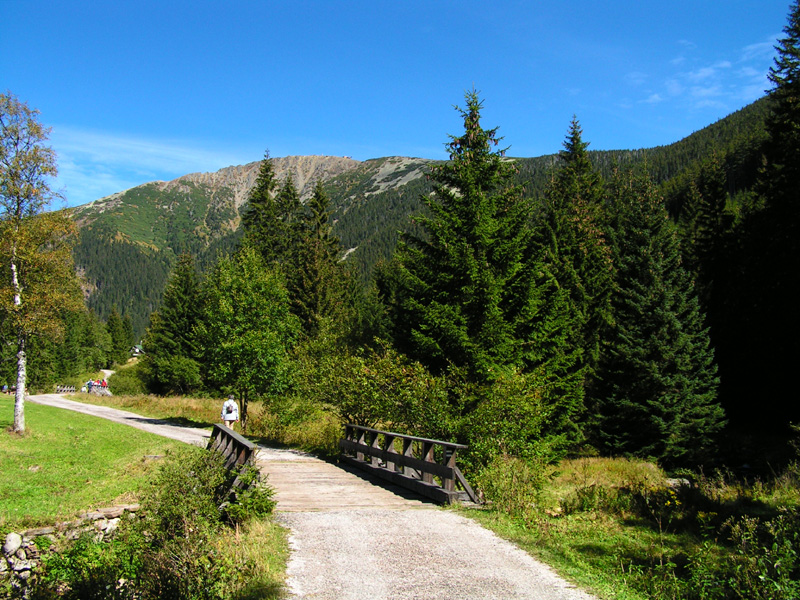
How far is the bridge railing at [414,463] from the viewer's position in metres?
10.5

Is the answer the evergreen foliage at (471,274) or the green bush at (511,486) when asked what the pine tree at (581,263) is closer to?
the evergreen foliage at (471,274)

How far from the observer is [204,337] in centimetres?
2789

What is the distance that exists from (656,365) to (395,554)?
2413 centimetres

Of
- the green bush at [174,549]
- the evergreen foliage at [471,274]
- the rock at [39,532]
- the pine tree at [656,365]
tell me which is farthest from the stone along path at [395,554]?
the pine tree at [656,365]

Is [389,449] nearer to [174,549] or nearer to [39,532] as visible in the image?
[39,532]

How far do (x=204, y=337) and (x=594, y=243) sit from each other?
23.4m

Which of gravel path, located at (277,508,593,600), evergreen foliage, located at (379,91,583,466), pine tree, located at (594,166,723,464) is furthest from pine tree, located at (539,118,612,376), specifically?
gravel path, located at (277,508,593,600)

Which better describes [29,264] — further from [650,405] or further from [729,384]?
[729,384]

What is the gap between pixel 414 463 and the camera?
11.7 metres

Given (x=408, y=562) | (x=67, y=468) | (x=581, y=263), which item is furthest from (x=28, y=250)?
(x=581, y=263)

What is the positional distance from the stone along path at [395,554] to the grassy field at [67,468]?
134 inches

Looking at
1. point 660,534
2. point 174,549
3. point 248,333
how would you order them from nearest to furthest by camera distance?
point 174,549
point 660,534
point 248,333

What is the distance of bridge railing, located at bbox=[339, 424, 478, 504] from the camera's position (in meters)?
10.5

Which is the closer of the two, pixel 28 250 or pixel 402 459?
pixel 402 459
